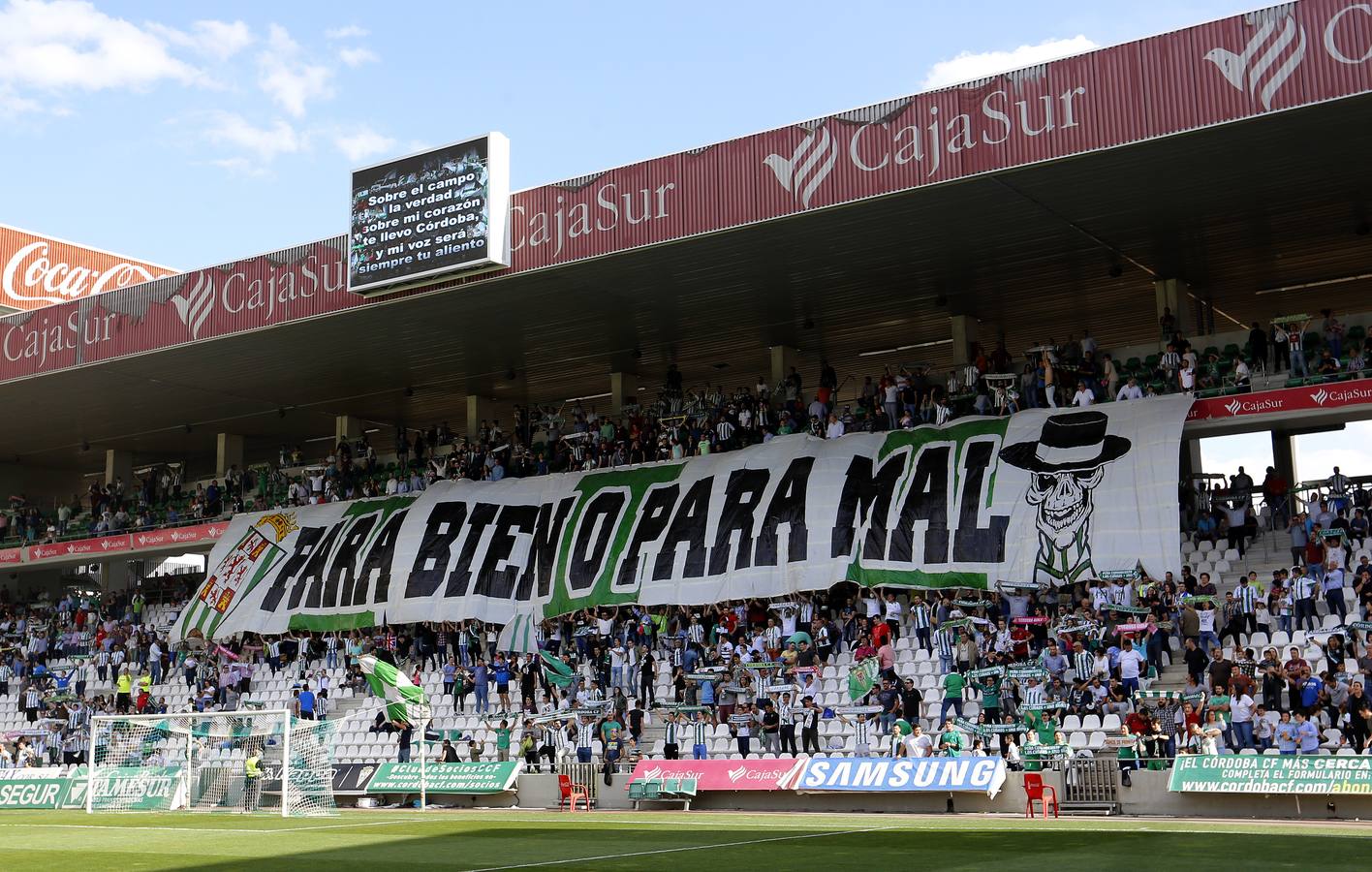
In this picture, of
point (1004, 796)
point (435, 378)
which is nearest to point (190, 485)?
point (435, 378)

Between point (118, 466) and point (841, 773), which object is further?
point (118, 466)

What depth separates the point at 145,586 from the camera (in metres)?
49.8

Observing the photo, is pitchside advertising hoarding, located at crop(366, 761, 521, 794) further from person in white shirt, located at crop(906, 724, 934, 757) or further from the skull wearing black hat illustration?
the skull wearing black hat illustration

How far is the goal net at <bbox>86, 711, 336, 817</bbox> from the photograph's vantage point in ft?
87.4

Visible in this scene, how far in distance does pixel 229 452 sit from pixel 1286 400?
34.6 meters

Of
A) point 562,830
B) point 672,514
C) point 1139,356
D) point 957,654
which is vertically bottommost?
point 562,830

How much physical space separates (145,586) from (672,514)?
23.7 metres

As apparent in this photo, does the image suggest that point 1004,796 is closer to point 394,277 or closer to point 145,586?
point 394,277

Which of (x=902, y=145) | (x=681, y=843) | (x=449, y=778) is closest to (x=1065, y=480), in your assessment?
(x=902, y=145)

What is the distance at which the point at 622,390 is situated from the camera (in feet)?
137

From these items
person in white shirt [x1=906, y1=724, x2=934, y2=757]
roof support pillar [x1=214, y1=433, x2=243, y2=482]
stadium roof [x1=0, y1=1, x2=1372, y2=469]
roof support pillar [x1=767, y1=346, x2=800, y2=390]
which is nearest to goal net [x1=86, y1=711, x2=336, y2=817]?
person in white shirt [x1=906, y1=724, x2=934, y2=757]

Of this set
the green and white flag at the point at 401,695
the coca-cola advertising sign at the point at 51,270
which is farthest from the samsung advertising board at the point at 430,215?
the coca-cola advertising sign at the point at 51,270

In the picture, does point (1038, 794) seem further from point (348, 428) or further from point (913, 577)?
point (348, 428)

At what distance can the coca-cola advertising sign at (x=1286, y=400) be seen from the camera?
2791 centimetres
